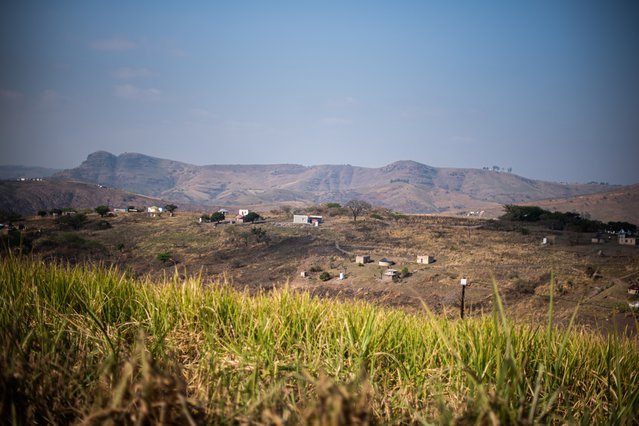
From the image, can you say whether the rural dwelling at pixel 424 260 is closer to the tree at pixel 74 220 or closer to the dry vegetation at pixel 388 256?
the dry vegetation at pixel 388 256

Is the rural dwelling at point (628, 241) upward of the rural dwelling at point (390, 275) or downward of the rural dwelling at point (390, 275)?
upward

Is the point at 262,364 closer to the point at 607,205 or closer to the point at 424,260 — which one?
the point at 424,260

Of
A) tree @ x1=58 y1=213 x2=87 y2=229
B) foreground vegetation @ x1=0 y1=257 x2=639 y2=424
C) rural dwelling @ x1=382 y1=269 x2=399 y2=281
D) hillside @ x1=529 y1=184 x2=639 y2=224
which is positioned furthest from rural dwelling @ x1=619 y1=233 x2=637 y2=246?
tree @ x1=58 y1=213 x2=87 y2=229

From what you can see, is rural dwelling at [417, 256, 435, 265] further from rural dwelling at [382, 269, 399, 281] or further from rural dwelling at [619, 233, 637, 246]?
rural dwelling at [619, 233, 637, 246]

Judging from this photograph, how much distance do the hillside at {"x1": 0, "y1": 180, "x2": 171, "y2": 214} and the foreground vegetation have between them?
146899mm

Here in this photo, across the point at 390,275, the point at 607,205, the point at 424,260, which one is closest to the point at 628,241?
the point at 424,260

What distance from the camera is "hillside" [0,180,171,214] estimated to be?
126 m

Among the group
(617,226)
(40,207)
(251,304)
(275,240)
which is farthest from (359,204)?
(40,207)

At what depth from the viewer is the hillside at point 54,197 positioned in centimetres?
12606

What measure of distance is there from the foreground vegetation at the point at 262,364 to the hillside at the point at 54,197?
146899mm

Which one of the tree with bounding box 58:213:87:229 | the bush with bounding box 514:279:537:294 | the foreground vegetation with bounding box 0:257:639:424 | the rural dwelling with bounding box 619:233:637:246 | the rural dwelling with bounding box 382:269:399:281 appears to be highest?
the foreground vegetation with bounding box 0:257:639:424

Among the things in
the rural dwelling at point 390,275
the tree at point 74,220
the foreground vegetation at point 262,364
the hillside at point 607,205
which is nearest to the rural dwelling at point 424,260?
the rural dwelling at point 390,275

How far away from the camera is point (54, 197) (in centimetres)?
14238

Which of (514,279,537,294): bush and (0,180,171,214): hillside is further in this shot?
(0,180,171,214): hillside
